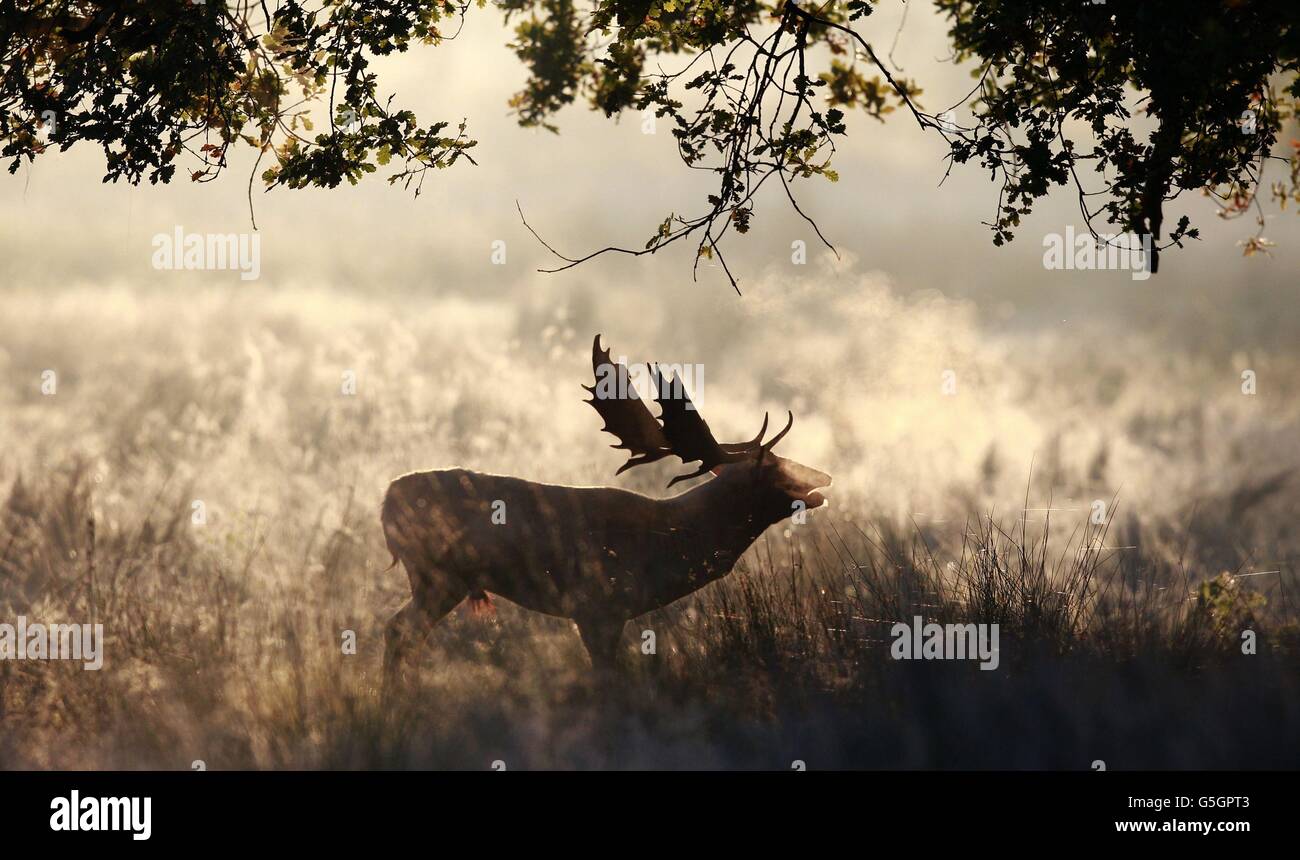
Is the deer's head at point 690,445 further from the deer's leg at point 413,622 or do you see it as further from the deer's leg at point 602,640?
the deer's leg at point 413,622

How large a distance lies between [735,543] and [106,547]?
4.80 metres

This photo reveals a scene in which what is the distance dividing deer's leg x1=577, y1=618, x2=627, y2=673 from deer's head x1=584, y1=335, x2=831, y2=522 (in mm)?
1017

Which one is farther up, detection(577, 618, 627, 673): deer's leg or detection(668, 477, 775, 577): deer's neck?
detection(668, 477, 775, 577): deer's neck

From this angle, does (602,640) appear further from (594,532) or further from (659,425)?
(659,425)

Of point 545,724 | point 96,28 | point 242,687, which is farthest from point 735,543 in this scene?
→ point 96,28

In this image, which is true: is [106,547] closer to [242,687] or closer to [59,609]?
[59,609]

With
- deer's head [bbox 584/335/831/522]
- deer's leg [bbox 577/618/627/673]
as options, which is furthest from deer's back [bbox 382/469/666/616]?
deer's head [bbox 584/335/831/522]

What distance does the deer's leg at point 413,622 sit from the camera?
7504 millimetres

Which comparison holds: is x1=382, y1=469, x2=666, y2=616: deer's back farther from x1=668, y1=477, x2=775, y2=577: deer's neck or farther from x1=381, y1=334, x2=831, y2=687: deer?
x1=668, y1=477, x2=775, y2=577: deer's neck

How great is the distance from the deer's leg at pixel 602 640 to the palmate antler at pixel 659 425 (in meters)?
1.01

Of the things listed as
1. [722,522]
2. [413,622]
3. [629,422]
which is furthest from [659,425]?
[413,622]

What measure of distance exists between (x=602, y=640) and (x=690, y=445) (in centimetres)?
144

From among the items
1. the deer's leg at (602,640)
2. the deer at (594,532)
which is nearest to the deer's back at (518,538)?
the deer at (594,532)

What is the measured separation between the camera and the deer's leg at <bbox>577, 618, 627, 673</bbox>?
7.50 meters
